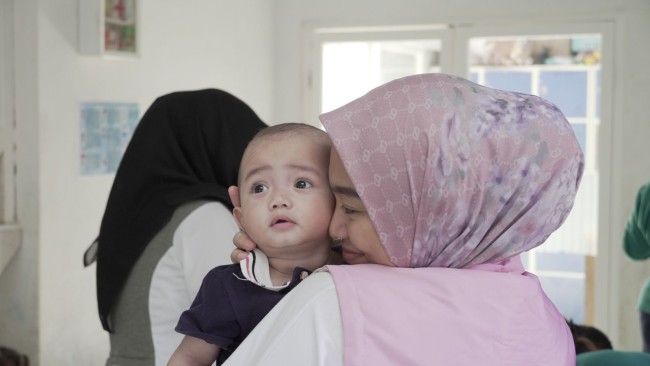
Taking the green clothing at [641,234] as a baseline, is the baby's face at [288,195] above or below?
above

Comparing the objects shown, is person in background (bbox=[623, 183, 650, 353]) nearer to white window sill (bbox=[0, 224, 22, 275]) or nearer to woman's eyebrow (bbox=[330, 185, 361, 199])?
white window sill (bbox=[0, 224, 22, 275])

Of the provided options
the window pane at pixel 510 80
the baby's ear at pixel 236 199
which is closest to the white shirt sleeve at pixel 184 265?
the baby's ear at pixel 236 199

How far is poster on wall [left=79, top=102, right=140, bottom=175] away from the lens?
380 centimetres

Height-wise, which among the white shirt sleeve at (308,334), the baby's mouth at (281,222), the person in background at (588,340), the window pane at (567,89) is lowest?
the person in background at (588,340)

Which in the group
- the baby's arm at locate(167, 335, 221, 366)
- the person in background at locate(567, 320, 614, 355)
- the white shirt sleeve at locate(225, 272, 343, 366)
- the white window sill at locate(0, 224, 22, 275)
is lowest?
the person in background at locate(567, 320, 614, 355)

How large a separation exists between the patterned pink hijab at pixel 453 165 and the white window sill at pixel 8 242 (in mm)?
2643

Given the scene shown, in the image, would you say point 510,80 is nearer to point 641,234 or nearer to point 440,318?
point 641,234

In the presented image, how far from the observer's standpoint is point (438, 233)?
3.61ft

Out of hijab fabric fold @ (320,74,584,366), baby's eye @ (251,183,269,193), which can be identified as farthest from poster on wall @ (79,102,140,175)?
hijab fabric fold @ (320,74,584,366)

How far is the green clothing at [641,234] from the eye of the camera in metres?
3.79

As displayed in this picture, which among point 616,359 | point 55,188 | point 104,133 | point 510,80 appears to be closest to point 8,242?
point 55,188

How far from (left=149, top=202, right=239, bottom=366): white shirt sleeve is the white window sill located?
1.75 m

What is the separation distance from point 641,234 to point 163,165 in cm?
267

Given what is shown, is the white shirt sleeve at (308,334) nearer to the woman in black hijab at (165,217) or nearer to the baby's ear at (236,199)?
the baby's ear at (236,199)
